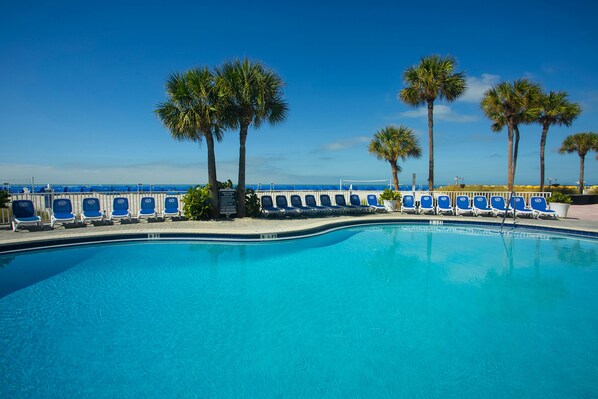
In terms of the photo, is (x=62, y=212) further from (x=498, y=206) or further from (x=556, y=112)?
(x=556, y=112)

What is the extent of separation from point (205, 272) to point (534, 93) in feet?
68.2

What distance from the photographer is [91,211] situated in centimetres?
1051

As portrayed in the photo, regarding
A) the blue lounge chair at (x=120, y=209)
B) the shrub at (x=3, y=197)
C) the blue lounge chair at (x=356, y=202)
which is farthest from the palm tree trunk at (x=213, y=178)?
the blue lounge chair at (x=356, y=202)

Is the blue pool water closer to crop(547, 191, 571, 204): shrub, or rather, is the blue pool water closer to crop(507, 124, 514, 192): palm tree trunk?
crop(547, 191, 571, 204): shrub

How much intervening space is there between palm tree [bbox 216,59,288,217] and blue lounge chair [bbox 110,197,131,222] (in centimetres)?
416

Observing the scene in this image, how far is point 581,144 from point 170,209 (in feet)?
120

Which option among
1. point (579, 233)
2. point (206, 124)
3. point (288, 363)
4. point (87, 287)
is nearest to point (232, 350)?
point (288, 363)

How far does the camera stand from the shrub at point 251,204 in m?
12.9

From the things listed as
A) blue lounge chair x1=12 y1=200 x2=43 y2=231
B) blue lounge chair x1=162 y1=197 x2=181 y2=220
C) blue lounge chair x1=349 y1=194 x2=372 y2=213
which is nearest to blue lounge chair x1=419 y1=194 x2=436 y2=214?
blue lounge chair x1=349 y1=194 x2=372 y2=213

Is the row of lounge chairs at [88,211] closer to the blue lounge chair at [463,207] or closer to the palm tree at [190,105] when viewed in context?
the palm tree at [190,105]

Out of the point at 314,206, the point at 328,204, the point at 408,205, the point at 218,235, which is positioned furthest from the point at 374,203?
the point at 218,235

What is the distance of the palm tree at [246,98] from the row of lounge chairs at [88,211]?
2.88 meters

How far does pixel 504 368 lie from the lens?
3.06m

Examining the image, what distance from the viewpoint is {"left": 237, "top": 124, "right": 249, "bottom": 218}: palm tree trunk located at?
12.3 metres
